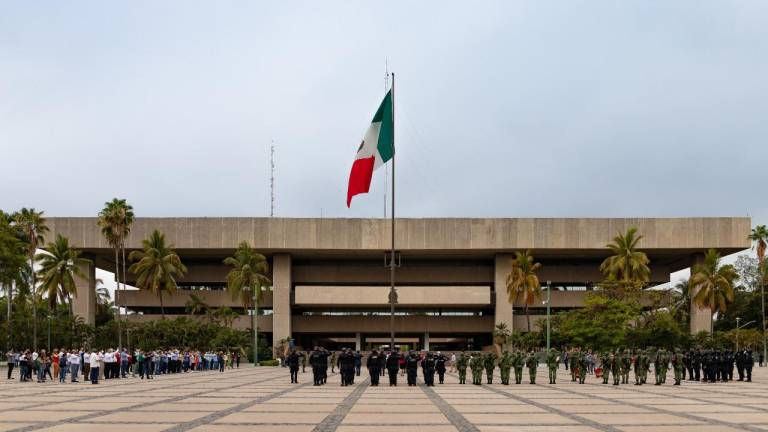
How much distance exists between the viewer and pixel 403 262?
249 feet

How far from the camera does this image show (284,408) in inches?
739

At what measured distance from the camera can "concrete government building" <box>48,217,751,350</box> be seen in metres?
68.5

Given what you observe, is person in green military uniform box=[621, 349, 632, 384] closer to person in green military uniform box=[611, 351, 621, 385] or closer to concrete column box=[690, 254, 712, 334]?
person in green military uniform box=[611, 351, 621, 385]

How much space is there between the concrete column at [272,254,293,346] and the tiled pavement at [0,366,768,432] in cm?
4420

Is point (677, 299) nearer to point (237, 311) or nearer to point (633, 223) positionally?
point (633, 223)

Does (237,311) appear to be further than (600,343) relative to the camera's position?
Yes

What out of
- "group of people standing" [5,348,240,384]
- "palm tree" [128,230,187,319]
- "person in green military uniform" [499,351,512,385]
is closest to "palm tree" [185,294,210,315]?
"palm tree" [128,230,187,319]

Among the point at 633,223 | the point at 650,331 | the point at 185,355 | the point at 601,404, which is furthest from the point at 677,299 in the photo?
the point at 601,404

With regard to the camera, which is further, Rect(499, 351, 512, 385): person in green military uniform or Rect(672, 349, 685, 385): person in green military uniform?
Rect(672, 349, 685, 385): person in green military uniform

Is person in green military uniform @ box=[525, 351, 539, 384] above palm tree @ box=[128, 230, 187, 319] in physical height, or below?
below

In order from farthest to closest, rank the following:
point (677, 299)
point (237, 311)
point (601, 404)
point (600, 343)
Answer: point (677, 299) < point (237, 311) < point (600, 343) < point (601, 404)

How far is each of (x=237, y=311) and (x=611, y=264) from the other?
3340cm

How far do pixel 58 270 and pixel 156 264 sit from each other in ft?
24.0

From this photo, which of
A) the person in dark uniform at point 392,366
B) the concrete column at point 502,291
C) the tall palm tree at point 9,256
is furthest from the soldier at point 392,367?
the concrete column at point 502,291
